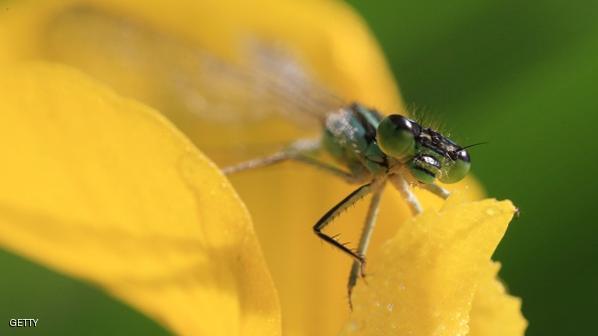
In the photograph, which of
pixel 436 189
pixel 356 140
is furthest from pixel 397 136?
→ pixel 356 140

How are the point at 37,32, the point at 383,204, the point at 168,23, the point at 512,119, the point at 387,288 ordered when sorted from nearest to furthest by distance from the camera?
the point at 387,288 < the point at 383,204 < the point at 512,119 < the point at 37,32 < the point at 168,23

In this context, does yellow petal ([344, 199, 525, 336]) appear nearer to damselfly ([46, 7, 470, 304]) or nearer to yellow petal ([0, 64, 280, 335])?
yellow petal ([0, 64, 280, 335])

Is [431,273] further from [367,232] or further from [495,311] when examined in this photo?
[367,232]

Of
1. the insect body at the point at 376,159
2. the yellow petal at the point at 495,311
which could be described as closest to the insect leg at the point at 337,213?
the insect body at the point at 376,159

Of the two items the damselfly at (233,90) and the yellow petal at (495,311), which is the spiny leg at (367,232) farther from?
the yellow petal at (495,311)

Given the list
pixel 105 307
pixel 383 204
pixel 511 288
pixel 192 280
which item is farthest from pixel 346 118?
pixel 192 280

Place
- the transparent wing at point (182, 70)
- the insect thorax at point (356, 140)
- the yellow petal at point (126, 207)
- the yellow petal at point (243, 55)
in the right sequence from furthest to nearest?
the transparent wing at point (182, 70) → the yellow petal at point (243, 55) → the insect thorax at point (356, 140) → the yellow petal at point (126, 207)

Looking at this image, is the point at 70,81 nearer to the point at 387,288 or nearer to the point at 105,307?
the point at 387,288
